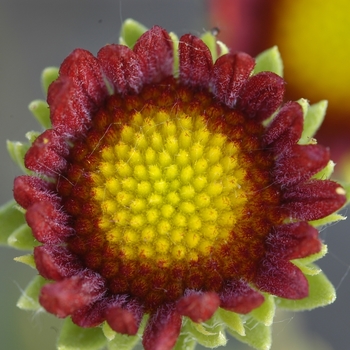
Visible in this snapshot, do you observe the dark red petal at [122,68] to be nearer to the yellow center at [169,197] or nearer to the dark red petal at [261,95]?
the yellow center at [169,197]

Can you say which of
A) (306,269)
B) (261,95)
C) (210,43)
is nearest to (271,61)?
(210,43)

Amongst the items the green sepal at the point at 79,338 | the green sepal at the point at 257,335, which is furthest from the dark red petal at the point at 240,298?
the green sepal at the point at 79,338

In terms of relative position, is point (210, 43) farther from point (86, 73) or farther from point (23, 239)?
point (23, 239)

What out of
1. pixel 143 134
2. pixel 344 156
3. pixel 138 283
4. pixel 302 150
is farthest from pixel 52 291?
pixel 344 156

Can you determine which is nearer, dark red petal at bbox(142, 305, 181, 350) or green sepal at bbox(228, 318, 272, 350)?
dark red petal at bbox(142, 305, 181, 350)

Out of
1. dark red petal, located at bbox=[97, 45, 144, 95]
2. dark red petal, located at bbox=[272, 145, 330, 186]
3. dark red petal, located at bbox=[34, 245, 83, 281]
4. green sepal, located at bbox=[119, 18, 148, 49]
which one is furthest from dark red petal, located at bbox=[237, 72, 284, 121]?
dark red petal, located at bbox=[34, 245, 83, 281]

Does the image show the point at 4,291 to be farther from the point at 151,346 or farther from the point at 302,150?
the point at 302,150

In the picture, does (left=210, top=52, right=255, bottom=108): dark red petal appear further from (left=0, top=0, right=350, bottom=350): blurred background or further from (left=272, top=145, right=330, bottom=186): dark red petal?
(left=0, top=0, right=350, bottom=350): blurred background

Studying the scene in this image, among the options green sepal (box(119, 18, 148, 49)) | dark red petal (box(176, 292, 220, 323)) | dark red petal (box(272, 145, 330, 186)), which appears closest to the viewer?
dark red petal (box(176, 292, 220, 323))
